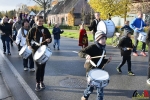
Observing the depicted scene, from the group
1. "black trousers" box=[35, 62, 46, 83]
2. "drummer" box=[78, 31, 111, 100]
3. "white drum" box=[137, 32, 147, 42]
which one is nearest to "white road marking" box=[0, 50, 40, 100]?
"black trousers" box=[35, 62, 46, 83]

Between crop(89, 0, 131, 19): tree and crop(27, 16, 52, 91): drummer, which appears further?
crop(89, 0, 131, 19): tree

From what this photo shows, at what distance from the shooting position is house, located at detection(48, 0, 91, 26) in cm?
5136

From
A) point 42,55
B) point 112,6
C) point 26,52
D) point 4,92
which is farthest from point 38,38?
point 112,6

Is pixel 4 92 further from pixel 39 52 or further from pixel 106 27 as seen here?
pixel 106 27

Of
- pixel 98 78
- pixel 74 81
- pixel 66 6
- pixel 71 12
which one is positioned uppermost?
pixel 66 6

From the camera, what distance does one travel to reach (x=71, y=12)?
167 ft

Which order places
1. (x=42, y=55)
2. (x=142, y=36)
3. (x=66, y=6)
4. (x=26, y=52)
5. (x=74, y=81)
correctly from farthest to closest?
(x=66, y=6) → (x=142, y=36) → (x=26, y=52) → (x=74, y=81) → (x=42, y=55)

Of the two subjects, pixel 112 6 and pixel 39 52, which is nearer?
pixel 39 52

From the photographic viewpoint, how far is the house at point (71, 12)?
51362 millimetres

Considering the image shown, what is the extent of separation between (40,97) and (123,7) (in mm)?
24343

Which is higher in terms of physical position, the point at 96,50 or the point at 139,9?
the point at 139,9

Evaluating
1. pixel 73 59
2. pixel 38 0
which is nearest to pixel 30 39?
pixel 73 59

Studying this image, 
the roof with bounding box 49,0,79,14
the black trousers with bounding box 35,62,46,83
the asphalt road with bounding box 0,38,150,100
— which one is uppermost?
the roof with bounding box 49,0,79,14

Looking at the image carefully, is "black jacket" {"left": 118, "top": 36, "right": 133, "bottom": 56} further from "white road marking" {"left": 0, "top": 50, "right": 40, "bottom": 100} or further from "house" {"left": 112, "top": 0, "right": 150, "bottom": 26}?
"house" {"left": 112, "top": 0, "right": 150, "bottom": 26}
